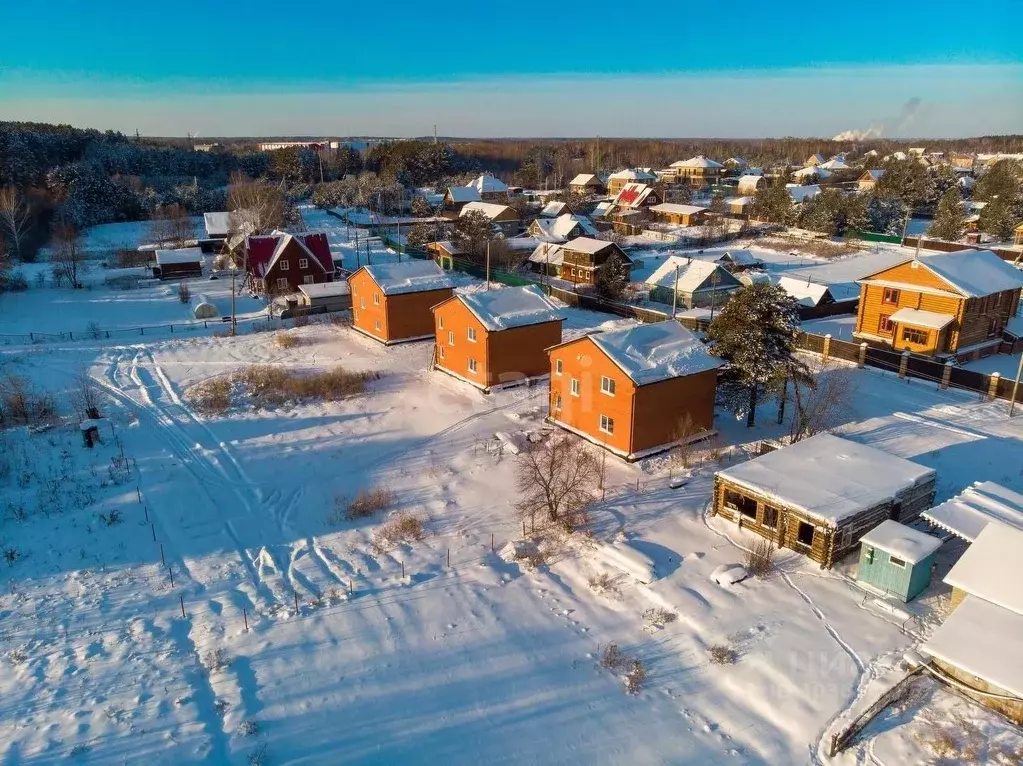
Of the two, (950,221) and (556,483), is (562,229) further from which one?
(556,483)

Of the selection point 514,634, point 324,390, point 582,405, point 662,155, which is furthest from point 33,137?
point 662,155

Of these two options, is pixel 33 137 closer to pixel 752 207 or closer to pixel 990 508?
pixel 752 207

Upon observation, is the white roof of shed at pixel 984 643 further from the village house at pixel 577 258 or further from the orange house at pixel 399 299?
the village house at pixel 577 258

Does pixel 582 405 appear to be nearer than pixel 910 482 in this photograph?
No

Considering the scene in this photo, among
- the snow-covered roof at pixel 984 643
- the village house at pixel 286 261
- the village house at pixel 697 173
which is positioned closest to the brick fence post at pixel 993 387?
the snow-covered roof at pixel 984 643

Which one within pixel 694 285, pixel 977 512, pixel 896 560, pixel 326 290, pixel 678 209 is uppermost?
pixel 678 209

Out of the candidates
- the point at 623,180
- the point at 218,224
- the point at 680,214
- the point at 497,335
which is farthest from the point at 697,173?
the point at 497,335
